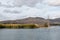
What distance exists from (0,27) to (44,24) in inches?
610

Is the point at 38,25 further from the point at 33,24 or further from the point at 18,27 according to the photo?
the point at 18,27

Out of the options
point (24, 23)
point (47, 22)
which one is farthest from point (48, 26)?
point (24, 23)

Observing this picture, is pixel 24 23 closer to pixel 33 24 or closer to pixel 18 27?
pixel 33 24

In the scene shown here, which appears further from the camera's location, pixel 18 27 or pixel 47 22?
pixel 18 27

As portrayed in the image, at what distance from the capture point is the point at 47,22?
76250mm

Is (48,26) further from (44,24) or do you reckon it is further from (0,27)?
(0,27)

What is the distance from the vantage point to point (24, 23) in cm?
7850

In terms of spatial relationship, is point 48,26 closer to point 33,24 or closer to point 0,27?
point 33,24

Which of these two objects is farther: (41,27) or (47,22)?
(41,27)

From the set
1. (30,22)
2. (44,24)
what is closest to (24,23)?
(30,22)

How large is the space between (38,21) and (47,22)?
12.2 ft

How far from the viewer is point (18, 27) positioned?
284 ft

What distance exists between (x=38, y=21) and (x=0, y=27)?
13.5 meters

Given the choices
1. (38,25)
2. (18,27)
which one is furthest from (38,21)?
(18,27)
